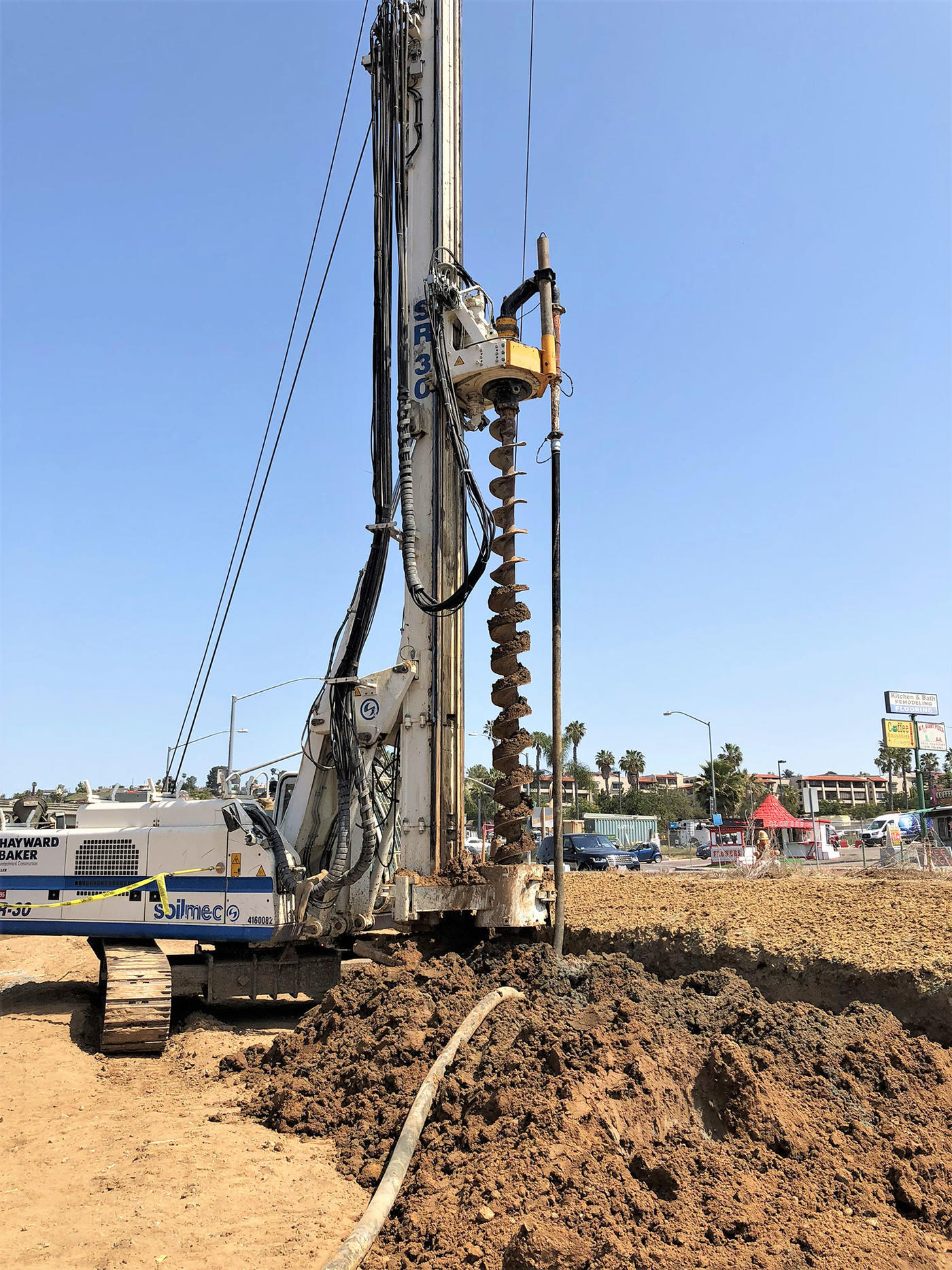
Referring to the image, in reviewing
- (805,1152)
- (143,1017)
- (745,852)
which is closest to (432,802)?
(143,1017)

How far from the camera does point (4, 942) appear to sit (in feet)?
54.6

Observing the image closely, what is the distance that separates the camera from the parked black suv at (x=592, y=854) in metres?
27.9

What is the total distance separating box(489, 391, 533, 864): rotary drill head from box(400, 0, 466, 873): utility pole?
2.02 feet

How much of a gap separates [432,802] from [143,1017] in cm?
320

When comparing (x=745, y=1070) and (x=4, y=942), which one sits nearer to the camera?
(x=745, y=1070)

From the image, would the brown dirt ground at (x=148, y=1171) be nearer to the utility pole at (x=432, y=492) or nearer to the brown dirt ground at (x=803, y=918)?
the utility pole at (x=432, y=492)

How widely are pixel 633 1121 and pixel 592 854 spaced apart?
76.7 feet

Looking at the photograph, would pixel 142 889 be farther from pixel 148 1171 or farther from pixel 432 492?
pixel 432 492

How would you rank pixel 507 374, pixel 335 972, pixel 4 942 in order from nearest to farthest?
pixel 507 374
pixel 335 972
pixel 4 942

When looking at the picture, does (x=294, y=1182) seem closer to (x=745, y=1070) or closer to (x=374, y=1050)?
(x=374, y=1050)

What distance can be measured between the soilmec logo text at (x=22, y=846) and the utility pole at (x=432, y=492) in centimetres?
383

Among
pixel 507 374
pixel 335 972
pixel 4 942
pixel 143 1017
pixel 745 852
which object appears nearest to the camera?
pixel 143 1017

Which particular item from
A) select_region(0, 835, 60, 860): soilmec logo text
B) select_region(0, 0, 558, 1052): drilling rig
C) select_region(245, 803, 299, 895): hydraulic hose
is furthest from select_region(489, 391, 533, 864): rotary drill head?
select_region(0, 835, 60, 860): soilmec logo text

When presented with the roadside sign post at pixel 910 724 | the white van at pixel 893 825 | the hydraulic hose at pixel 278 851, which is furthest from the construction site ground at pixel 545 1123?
the roadside sign post at pixel 910 724
